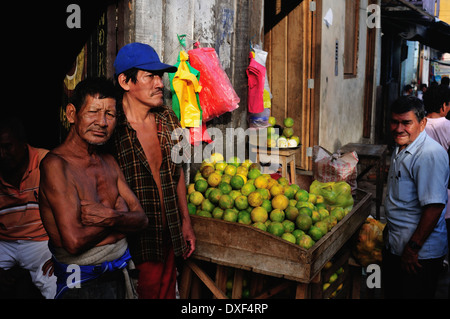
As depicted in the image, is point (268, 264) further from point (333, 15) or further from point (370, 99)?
point (370, 99)

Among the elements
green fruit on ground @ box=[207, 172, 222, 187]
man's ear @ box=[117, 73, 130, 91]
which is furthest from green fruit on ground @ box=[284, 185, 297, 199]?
man's ear @ box=[117, 73, 130, 91]

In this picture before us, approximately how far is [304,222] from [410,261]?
75 cm

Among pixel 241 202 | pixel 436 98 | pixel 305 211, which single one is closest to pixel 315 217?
pixel 305 211

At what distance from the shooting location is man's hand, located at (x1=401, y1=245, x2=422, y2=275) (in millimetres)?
2785

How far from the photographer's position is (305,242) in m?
2.93

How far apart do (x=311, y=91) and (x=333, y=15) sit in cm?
151

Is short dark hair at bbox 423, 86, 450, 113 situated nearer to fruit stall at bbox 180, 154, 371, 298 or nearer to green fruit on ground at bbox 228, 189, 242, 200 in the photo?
fruit stall at bbox 180, 154, 371, 298

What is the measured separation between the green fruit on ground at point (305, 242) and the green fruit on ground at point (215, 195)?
0.75 meters

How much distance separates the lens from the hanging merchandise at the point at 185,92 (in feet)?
11.5

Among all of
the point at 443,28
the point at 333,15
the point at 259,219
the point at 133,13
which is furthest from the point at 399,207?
the point at 443,28

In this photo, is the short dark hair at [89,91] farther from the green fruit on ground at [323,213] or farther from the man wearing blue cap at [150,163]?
the green fruit on ground at [323,213]

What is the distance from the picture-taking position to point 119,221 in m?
2.25

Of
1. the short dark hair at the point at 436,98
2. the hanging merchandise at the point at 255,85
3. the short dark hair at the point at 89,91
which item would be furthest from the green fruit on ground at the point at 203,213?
the short dark hair at the point at 436,98

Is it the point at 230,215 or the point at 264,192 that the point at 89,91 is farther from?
the point at 264,192
